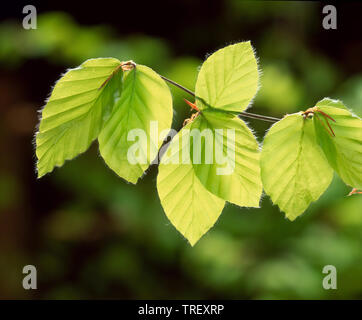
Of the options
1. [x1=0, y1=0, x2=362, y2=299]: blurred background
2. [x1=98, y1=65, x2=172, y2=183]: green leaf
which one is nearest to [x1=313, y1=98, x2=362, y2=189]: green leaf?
[x1=98, y1=65, x2=172, y2=183]: green leaf

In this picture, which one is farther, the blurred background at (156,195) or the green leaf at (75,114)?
the blurred background at (156,195)

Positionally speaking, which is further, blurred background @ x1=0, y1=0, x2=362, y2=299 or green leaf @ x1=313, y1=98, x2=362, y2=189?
blurred background @ x1=0, y1=0, x2=362, y2=299

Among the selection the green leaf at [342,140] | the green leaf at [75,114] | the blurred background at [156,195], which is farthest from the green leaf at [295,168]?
the blurred background at [156,195]

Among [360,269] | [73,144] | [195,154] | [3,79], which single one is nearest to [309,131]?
[195,154]

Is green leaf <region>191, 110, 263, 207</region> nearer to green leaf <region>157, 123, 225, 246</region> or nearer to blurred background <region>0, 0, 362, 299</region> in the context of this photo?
green leaf <region>157, 123, 225, 246</region>

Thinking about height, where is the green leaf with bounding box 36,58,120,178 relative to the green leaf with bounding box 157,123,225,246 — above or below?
above

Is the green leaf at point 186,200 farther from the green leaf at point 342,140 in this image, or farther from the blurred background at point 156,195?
the blurred background at point 156,195
